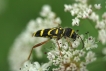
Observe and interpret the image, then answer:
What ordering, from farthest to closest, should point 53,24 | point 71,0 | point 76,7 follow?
point 71,0
point 53,24
point 76,7

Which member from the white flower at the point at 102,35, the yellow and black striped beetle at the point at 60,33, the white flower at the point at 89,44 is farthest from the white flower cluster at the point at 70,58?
the white flower at the point at 102,35

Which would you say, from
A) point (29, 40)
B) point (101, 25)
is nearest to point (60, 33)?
point (101, 25)

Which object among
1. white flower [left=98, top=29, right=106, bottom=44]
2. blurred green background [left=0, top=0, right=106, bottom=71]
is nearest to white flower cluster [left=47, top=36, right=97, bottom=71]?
white flower [left=98, top=29, right=106, bottom=44]

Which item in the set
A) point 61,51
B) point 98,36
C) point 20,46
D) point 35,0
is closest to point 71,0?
point 35,0

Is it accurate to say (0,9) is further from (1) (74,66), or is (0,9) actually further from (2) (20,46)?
(1) (74,66)

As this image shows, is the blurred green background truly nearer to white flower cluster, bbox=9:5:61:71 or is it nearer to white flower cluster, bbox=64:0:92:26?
white flower cluster, bbox=9:5:61:71

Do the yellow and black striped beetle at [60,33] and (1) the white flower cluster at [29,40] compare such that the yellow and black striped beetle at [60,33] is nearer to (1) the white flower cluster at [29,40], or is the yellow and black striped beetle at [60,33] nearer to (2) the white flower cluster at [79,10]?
(2) the white flower cluster at [79,10]

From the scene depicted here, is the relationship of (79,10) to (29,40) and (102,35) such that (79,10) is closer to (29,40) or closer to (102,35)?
(102,35)
